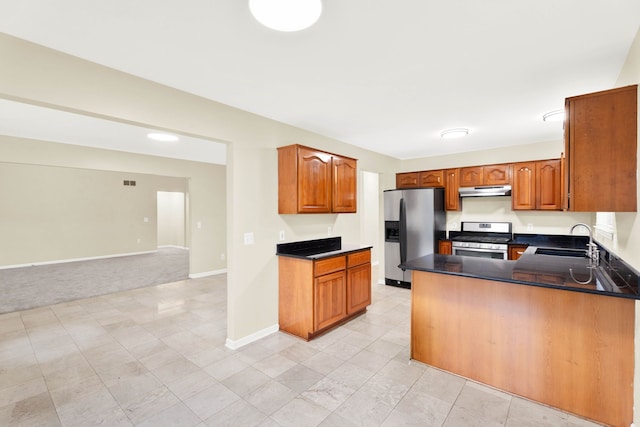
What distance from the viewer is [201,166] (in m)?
6.34

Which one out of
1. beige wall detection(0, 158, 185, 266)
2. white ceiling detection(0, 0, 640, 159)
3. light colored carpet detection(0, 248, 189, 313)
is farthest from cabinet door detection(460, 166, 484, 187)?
beige wall detection(0, 158, 185, 266)

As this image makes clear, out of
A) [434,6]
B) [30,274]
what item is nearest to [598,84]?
[434,6]

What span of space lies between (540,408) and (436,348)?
765mm

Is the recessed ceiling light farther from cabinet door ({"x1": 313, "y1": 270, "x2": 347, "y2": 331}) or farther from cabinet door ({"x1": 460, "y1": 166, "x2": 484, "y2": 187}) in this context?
cabinet door ({"x1": 460, "y1": 166, "x2": 484, "y2": 187})

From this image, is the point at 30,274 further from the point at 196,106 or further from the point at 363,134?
the point at 363,134

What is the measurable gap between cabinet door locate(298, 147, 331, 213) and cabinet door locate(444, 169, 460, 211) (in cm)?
276

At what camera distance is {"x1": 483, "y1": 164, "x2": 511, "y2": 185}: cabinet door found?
15.4 ft

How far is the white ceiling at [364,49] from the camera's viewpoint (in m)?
1.58

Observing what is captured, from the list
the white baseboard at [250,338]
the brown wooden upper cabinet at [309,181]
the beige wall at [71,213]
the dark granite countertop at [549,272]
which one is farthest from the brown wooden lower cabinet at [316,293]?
the beige wall at [71,213]

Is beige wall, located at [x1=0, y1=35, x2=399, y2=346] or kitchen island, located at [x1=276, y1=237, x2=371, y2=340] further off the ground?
beige wall, located at [x1=0, y1=35, x2=399, y2=346]

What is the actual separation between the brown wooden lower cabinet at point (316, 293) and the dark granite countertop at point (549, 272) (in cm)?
101

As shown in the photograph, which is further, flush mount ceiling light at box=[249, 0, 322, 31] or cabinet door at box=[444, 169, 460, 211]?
cabinet door at box=[444, 169, 460, 211]

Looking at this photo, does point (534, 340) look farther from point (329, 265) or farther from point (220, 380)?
point (220, 380)

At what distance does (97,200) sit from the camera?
8094mm
